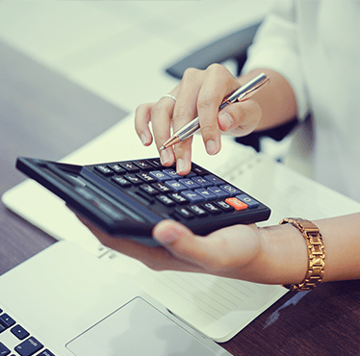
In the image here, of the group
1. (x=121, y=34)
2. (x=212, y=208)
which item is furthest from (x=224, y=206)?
(x=121, y=34)

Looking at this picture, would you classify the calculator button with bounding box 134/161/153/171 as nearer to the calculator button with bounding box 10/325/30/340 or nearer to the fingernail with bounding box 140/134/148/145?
the fingernail with bounding box 140/134/148/145

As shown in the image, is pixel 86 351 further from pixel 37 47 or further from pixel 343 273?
pixel 37 47

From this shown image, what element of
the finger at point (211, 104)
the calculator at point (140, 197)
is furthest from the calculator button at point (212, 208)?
the finger at point (211, 104)

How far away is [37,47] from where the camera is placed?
1.91 m

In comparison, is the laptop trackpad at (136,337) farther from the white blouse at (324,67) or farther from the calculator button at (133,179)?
the white blouse at (324,67)

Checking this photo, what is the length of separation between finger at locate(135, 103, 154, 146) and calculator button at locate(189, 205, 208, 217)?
16cm

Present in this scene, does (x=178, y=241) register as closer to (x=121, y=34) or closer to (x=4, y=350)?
(x=4, y=350)

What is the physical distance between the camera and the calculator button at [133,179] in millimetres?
401

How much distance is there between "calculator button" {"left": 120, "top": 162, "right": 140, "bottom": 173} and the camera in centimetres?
43

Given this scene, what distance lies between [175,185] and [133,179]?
0.13 feet

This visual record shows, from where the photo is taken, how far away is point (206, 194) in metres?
0.41

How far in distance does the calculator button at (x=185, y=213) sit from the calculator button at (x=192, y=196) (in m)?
0.02

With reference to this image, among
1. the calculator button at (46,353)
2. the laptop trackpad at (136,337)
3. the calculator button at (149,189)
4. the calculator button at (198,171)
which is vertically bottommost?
the laptop trackpad at (136,337)

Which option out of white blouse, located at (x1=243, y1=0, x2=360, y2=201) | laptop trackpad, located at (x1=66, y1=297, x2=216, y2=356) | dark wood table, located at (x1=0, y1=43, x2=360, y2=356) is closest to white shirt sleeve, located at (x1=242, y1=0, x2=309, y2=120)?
white blouse, located at (x1=243, y1=0, x2=360, y2=201)
